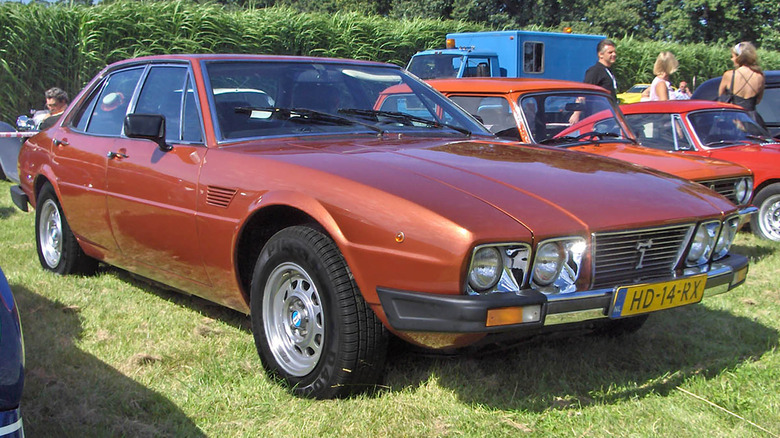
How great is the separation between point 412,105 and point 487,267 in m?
2.00

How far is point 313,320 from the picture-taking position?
10.4 ft

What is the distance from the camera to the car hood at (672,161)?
584 cm

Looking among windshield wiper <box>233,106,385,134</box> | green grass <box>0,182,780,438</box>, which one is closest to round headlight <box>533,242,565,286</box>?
green grass <box>0,182,780,438</box>

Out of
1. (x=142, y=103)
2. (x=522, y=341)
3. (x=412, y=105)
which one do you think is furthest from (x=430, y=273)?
(x=142, y=103)

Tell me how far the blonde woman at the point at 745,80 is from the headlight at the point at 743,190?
2.96 metres

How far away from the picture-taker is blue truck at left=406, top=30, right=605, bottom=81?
1465cm

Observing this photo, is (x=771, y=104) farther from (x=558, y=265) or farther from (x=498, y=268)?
(x=498, y=268)

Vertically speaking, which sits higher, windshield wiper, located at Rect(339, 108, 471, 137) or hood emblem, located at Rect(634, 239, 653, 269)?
windshield wiper, located at Rect(339, 108, 471, 137)

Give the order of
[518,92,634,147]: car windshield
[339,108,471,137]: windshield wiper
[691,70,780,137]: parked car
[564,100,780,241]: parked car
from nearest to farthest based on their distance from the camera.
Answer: [339,108,471,137]: windshield wiper → [518,92,634,147]: car windshield → [564,100,780,241]: parked car → [691,70,780,137]: parked car

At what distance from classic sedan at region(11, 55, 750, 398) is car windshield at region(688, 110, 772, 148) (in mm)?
2808

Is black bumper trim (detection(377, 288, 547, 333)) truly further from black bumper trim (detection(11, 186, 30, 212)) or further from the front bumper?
black bumper trim (detection(11, 186, 30, 212))

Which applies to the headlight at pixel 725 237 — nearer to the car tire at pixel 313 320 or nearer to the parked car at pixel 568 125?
the car tire at pixel 313 320

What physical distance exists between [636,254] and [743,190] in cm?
374

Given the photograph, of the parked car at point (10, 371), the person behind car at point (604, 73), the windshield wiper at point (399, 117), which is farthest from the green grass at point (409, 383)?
the person behind car at point (604, 73)
